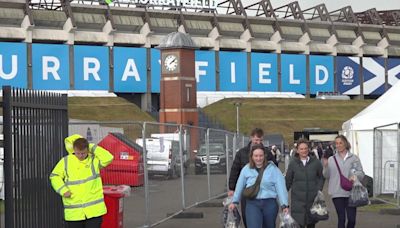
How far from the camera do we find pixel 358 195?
38.8ft

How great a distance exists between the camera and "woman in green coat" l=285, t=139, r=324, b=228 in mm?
11148

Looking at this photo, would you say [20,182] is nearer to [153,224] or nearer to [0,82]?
[153,224]

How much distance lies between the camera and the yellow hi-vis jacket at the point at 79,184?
9.01m

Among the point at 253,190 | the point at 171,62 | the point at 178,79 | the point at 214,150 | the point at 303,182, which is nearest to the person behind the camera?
the point at 253,190

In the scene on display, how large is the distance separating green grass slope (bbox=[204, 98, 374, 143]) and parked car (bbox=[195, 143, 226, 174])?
50759 millimetres

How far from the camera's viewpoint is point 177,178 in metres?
16.6

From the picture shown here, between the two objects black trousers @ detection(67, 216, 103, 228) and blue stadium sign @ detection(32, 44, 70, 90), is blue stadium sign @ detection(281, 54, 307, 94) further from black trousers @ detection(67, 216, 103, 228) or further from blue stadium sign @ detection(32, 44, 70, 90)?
black trousers @ detection(67, 216, 103, 228)

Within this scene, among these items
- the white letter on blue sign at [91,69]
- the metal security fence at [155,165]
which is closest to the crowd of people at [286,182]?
the metal security fence at [155,165]

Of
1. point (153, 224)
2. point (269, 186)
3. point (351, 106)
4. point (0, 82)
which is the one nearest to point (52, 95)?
point (269, 186)

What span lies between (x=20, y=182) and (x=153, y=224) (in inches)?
287

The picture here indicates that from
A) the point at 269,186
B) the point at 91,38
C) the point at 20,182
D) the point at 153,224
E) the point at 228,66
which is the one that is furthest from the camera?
the point at 228,66

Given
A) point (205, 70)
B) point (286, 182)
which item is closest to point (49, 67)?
point (205, 70)

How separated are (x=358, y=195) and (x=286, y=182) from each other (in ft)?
4.01

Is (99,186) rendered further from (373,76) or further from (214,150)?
(373,76)
